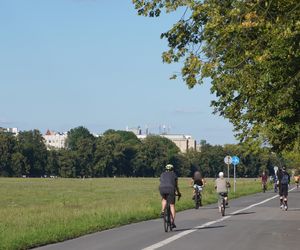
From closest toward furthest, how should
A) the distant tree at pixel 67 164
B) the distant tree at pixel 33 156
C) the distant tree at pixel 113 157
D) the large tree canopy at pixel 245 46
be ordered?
the large tree canopy at pixel 245 46, the distant tree at pixel 33 156, the distant tree at pixel 67 164, the distant tree at pixel 113 157

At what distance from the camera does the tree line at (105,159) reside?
489ft

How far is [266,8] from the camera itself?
11523 mm

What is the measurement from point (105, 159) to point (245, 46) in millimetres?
142031

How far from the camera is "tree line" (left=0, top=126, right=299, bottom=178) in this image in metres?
149

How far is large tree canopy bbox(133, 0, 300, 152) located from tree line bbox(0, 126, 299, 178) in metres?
129

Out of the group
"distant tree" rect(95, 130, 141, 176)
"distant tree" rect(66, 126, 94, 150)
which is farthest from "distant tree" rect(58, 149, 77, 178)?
"distant tree" rect(66, 126, 94, 150)

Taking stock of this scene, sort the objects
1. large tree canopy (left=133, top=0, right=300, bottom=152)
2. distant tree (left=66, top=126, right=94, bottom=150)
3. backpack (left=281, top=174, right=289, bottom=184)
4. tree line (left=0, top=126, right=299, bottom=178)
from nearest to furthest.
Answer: large tree canopy (left=133, top=0, right=300, bottom=152)
backpack (left=281, top=174, right=289, bottom=184)
tree line (left=0, top=126, right=299, bottom=178)
distant tree (left=66, top=126, right=94, bottom=150)

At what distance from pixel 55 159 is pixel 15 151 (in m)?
11.2

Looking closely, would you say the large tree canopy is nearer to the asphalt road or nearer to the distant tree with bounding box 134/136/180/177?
the asphalt road

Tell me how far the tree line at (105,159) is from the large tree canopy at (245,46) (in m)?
129

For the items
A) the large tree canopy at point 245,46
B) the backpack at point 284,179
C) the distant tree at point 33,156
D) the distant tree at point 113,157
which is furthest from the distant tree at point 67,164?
the large tree canopy at point 245,46

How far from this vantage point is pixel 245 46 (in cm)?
1409

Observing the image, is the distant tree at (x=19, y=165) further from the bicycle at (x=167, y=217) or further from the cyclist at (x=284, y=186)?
the bicycle at (x=167, y=217)

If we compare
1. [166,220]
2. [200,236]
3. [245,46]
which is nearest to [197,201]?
[166,220]
